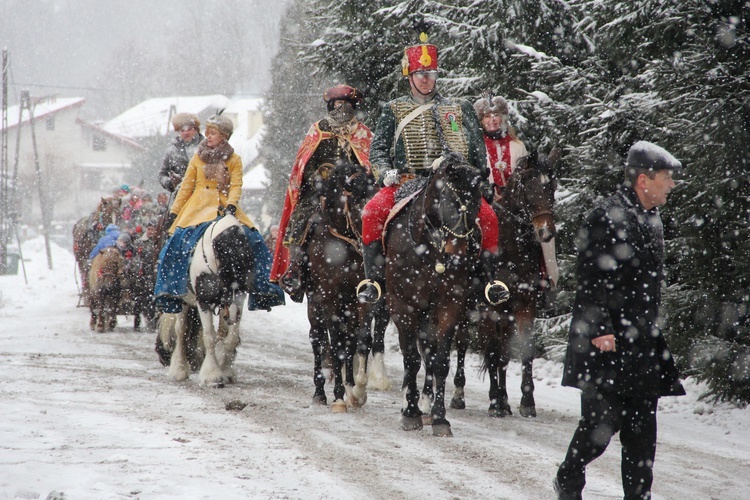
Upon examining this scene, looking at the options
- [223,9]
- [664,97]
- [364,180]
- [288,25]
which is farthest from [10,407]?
[223,9]

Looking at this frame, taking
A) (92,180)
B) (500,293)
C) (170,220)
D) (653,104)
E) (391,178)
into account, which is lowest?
(500,293)

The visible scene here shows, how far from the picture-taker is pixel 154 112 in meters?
90.1

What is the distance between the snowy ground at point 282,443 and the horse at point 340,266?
21.4 inches

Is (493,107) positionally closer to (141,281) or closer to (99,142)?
(141,281)

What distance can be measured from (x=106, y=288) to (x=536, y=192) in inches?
395

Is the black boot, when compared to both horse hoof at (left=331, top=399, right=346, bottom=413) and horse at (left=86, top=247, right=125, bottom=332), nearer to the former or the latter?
horse hoof at (left=331, top=399, right=346, bottom=413)

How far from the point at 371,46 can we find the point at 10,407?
32.8 ft

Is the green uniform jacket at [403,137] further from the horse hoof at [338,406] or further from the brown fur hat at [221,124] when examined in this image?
the brown fur hat at [221,124]

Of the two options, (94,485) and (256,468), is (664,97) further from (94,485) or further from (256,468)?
(94,485)

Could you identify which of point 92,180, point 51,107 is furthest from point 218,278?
point 51,107

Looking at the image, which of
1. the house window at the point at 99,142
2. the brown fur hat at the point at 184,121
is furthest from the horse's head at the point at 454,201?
the house window at the point at 99,142

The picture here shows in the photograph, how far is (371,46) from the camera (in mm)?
15844

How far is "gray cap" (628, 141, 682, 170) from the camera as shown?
490cm

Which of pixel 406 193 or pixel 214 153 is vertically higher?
pixel 214 153
